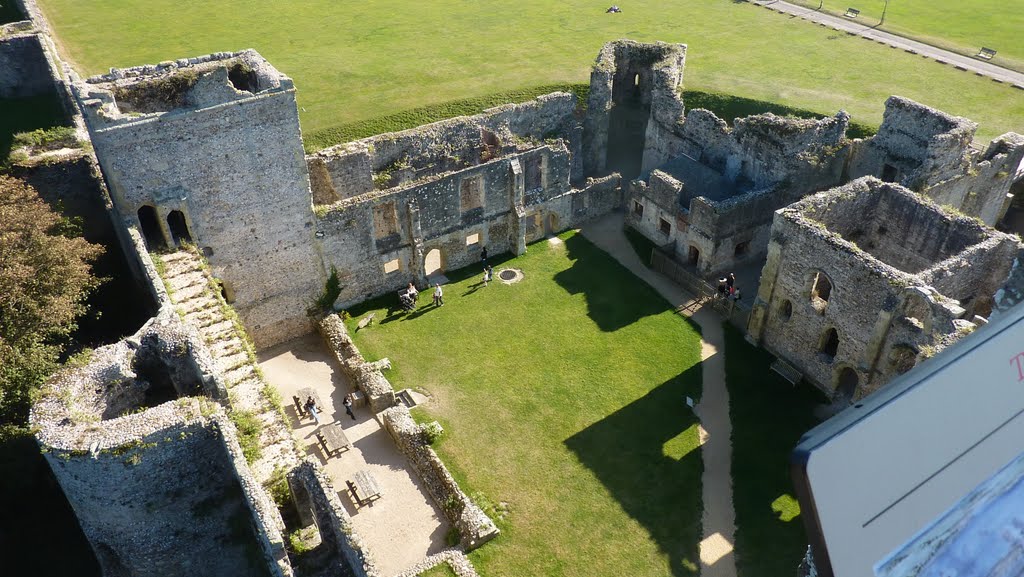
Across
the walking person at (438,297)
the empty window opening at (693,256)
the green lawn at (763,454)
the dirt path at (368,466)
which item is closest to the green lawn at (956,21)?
the empty window opening at (693,256)

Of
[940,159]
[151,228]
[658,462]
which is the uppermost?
[940,159]

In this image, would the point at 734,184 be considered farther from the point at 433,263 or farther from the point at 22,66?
the point at 22,66

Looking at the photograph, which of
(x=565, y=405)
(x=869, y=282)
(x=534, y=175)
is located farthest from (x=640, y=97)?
(x=565, y=405)

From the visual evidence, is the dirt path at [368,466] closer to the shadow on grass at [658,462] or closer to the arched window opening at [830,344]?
the shadow on grass at [658,462]

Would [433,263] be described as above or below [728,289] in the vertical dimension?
below

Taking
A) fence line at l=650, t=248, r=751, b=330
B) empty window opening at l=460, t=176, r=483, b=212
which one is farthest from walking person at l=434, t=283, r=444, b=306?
fence line at l=650, t=248, r=751, b=330

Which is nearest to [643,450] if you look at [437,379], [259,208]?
[437,379]

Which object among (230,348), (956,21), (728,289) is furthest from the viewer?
(956,21)
